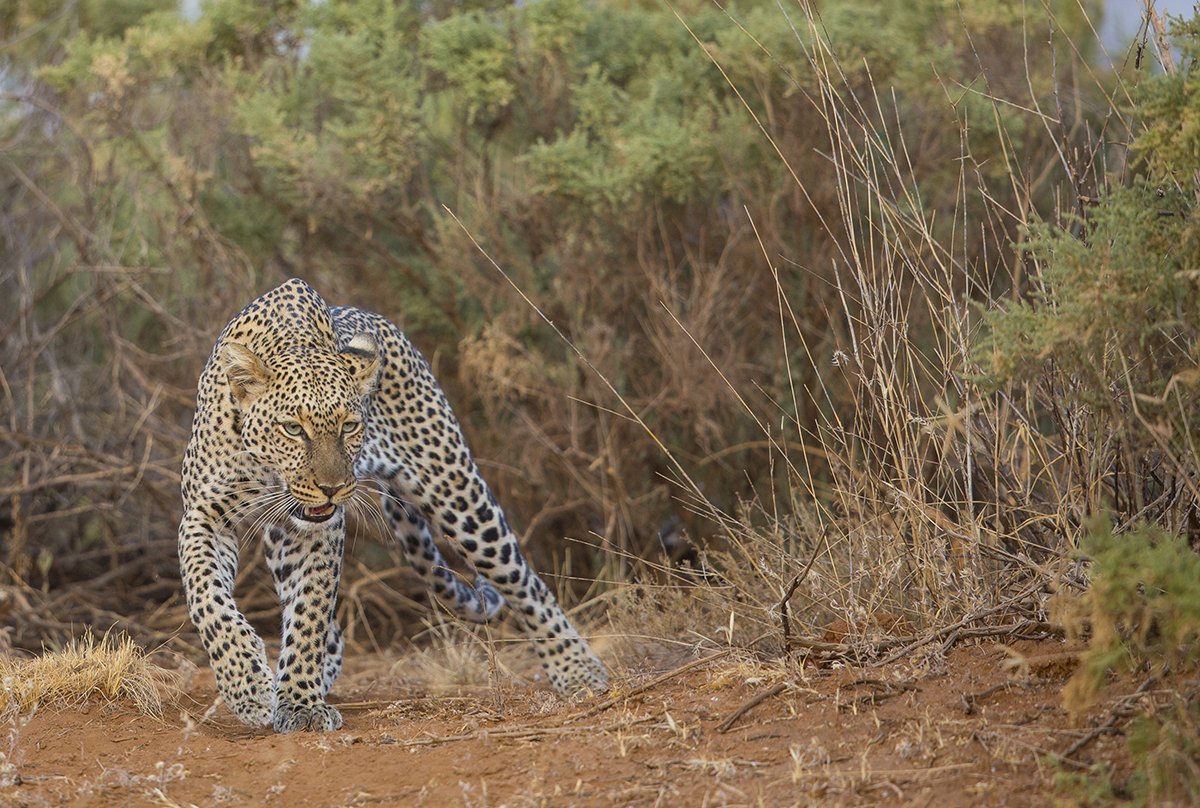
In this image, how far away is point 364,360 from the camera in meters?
6.05

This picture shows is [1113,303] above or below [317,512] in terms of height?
above

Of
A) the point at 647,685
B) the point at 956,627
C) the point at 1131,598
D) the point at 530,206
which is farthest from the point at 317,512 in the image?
the point at 530,206

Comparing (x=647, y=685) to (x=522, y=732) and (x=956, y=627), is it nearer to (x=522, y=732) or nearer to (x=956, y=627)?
(x=522, y=732)

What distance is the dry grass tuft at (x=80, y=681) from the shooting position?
5.20 meters

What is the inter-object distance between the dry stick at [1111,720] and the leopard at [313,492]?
2.55m

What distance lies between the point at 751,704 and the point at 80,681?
255 centimetres

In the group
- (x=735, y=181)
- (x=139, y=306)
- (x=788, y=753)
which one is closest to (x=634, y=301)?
(x=735, y=181)

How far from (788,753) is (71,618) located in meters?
5.35

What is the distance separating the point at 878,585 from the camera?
4914mm

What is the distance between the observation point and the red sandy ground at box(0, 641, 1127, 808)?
149 inches

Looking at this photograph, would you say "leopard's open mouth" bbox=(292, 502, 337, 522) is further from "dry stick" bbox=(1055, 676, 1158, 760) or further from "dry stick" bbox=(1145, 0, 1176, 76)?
"dry stick" bbox=(1145, 0, 1176, 76)

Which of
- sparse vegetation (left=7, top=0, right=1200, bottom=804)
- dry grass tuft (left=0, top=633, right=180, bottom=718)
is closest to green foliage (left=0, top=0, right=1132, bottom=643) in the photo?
sparse vegetation (left=7, top=0, right=1200, bottom=804)

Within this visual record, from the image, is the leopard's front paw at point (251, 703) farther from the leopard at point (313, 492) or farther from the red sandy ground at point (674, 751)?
the red sandy ground at point (674, 751)

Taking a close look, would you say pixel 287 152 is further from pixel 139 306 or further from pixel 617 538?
pixel 617 538
